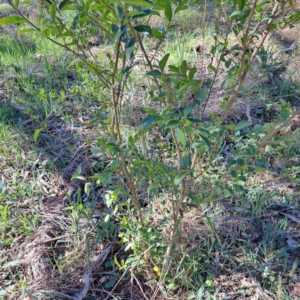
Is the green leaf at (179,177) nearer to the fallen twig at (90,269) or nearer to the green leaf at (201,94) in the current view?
→ the green leaf at (201,94)

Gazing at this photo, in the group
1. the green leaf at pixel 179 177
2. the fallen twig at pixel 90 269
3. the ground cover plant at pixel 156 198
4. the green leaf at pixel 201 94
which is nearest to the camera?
the green leaf at pixel 201 94

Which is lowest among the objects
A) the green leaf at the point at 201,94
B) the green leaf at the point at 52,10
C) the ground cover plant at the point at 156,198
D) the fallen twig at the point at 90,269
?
the fallen twig at the point at 90,269

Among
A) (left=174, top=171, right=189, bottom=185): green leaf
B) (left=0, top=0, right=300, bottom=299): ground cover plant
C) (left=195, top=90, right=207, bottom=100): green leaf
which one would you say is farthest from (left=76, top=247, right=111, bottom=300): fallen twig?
(left=195, top=90, right=207, bottom=100): green leaf

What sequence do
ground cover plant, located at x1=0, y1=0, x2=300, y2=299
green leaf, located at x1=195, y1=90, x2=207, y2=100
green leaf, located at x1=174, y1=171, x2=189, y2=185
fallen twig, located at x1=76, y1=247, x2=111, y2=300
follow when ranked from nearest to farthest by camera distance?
green leaf, located at x1=195, y1=90, x2=207, y2=100, green leaf, located at x1=174, y1=171, x2=189, y2=185, ground cover plant, located at x1=0, y1=0, x2=300, y2=299, fallen twig, located at x1=76, y1=247, x2=111, y2=300

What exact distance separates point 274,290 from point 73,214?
1.07 m

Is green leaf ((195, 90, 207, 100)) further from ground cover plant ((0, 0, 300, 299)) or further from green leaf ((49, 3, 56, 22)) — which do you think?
green leaf ((49, 3, 56, 22))

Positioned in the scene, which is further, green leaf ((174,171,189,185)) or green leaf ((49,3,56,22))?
green leaf ((174,171,189,185))

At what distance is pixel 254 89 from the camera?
2.60m

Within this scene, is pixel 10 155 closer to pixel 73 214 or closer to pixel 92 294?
pixel 73 214

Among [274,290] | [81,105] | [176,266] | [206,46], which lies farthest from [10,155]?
[206,46]

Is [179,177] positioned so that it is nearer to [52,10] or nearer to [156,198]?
[52,10]

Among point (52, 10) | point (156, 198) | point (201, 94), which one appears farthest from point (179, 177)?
point (156, 198)

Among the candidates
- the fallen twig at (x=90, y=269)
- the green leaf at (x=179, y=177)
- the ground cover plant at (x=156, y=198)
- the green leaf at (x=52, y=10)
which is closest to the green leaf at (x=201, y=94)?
the ground cover plant at (x=156, y=198)

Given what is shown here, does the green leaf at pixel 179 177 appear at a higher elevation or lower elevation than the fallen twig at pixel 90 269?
higher
